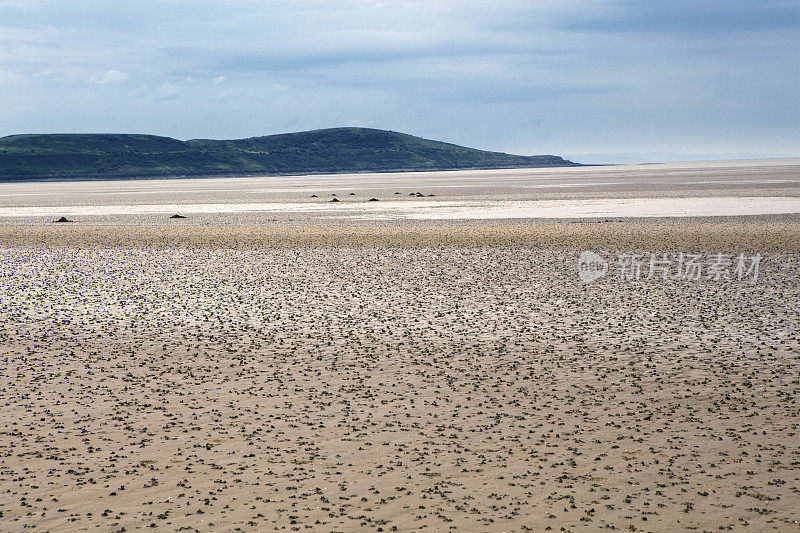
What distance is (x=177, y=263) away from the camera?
26453 millimetres

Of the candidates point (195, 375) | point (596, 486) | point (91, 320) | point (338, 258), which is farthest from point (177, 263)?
point (596, 486)

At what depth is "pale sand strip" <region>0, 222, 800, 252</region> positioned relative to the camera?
29750mm

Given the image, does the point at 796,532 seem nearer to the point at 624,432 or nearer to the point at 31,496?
the point at 624,432

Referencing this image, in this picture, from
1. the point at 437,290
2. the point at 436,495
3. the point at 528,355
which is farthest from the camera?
the point at 437,290

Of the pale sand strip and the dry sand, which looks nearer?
the dry sand

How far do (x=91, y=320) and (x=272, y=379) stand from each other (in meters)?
6.50

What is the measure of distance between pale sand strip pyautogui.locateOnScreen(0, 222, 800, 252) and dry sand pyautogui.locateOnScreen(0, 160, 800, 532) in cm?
686

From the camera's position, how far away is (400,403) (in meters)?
10.9

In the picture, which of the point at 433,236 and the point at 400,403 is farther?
the point at 433,236

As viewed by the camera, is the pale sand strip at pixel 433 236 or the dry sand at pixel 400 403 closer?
the dry sand at pixel 400 403

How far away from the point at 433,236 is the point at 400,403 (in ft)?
74.8

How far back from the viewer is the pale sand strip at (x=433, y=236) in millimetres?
29750

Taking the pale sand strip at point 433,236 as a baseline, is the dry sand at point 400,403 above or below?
below

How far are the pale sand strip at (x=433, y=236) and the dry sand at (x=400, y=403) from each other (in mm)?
6862
